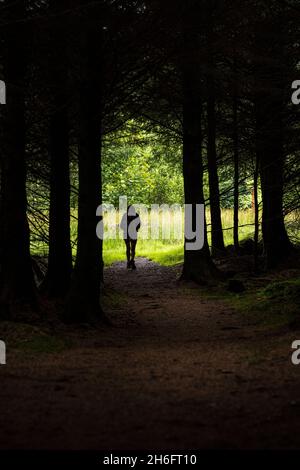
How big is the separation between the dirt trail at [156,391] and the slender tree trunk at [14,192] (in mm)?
1172

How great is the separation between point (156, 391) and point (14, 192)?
470 centimetres

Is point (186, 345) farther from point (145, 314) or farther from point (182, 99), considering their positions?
point (182, 99)

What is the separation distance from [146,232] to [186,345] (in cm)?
2733

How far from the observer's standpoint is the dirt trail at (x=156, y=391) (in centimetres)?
455

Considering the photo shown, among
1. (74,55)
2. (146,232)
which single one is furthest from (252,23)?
(146,232)

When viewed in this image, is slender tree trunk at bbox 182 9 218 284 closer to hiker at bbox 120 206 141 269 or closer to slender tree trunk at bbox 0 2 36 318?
hiker at bbox 120 206 141 269

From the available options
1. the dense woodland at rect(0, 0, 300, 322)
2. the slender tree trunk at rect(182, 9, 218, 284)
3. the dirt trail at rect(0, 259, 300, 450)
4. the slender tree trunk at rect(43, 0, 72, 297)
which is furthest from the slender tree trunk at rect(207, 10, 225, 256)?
the dirt trail at rect(0, 259, 300, 450)

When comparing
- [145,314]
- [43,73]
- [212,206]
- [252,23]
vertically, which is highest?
[252,23]

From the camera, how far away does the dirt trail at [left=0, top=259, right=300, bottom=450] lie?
4.55 metres

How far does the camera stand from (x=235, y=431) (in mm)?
4656

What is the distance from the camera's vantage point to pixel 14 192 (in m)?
9.68

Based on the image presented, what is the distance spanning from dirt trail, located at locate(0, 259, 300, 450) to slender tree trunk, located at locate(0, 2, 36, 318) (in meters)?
1.17

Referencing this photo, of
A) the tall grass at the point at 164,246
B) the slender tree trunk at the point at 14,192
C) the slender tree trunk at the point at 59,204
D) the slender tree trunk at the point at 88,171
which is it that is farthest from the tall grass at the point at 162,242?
the slender tree trunk at the point at 14,192
